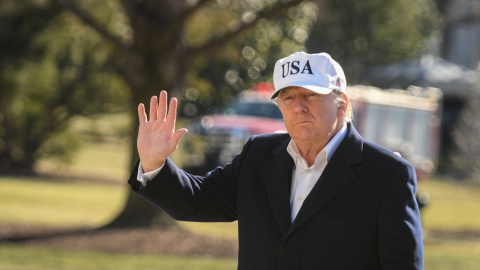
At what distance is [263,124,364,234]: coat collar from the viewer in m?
Answer: 3.59

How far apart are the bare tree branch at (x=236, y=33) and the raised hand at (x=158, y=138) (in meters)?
8.49

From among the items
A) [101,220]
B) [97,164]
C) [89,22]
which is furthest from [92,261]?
[97,164]

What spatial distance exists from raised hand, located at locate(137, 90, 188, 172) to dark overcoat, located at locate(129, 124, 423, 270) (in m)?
0.06

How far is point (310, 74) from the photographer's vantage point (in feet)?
12.0

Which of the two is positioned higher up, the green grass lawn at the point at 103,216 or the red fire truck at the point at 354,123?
the red fire truck at the point at 354,123

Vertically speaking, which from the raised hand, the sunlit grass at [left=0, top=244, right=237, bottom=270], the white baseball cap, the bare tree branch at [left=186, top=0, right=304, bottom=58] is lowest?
the sunlit grass at [left=0, top=244, right=237, bottom=270]

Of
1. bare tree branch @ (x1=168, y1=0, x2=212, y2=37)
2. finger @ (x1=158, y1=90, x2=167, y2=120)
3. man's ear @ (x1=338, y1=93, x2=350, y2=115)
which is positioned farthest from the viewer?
bare tree branch @ (x1=168, y1=0, x2=212, y2=37)

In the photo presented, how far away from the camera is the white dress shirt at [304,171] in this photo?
3693 mm

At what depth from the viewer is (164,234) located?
47.0 feet

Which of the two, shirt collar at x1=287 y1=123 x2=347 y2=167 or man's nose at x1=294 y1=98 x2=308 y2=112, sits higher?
man's nose at x1=294 y1=98 x2=308 y2=112

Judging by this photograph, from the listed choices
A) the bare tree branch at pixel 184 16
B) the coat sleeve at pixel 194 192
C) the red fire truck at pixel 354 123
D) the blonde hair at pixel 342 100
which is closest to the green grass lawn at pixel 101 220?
the red fire truck at pixel 354 123

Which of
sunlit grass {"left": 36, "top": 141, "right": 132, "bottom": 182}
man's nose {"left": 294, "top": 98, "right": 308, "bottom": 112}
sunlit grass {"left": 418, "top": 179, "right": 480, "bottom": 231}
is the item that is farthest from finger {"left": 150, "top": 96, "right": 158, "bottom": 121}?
sunlit grass {"left": 36, "top": 141, "right": 132, "bottom": 182}

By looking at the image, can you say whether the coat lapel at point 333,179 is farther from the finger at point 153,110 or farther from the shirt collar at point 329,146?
the finger at point 153,110

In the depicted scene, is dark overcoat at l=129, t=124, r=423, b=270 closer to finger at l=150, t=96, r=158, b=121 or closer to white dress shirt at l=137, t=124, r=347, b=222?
white dress shirt at l=137, t=124, r=347, b=222
